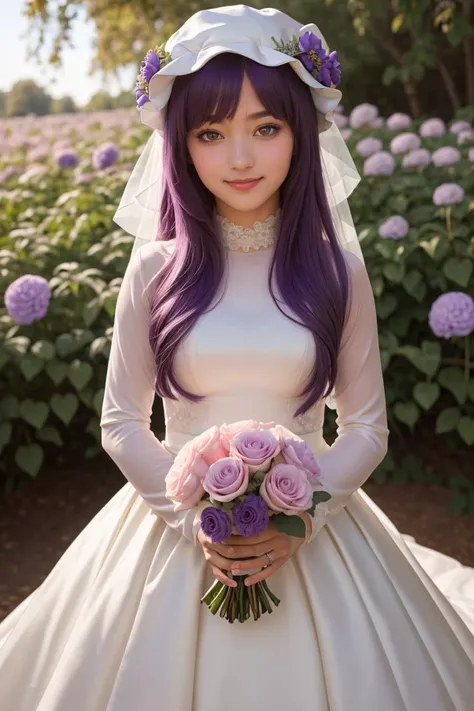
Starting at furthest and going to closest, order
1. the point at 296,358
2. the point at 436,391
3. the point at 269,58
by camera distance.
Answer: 1. the point at 436,391
2. the point at 296,358
3. the point at 269,58

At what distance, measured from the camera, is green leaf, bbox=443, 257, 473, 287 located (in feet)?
13.1

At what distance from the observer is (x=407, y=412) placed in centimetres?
418

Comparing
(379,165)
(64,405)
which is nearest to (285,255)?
(64,405)

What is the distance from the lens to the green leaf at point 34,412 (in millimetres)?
3902

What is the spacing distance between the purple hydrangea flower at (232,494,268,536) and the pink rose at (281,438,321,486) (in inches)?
4.2

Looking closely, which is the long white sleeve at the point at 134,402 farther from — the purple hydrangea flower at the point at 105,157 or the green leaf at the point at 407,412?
the purple hydrangea flower at the point at 105,157

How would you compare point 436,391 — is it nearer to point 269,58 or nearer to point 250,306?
point 250,306

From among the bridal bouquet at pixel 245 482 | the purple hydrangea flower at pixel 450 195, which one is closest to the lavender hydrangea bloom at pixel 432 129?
the purple hydrangea flower at pixel 450 195

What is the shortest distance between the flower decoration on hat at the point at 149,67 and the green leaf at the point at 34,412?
2131mm

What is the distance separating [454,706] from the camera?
1.99 metres

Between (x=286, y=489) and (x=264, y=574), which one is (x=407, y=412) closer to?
(x=264, y=574)

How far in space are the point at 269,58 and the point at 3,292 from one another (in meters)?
2.80

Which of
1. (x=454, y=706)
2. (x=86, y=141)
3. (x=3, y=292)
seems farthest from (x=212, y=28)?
(x=86, y=141)

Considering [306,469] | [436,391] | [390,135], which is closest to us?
[306,469]
